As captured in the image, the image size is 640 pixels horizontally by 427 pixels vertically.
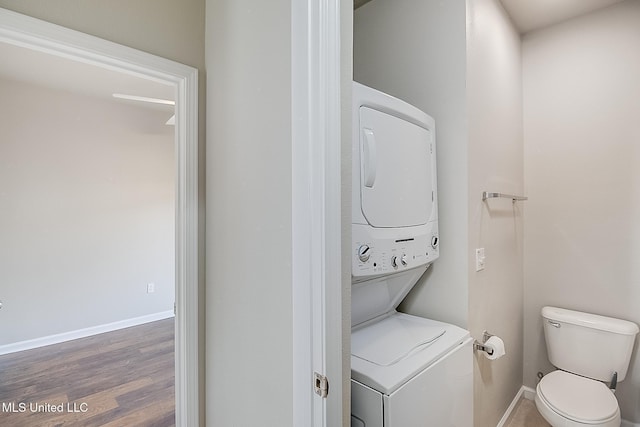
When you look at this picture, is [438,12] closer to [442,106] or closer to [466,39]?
[466,39]

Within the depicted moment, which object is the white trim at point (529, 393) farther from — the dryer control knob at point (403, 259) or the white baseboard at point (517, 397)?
the dryer control knob at point (403, 259)

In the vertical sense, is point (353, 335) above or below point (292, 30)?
below

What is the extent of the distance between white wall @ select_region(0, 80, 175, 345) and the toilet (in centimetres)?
408

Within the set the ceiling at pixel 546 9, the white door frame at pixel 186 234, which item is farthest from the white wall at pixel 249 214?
the ceiling at pixel 546 9

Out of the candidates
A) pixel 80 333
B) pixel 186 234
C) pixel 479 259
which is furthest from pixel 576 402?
pixel 80 333

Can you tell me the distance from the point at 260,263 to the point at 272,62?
2.04ft

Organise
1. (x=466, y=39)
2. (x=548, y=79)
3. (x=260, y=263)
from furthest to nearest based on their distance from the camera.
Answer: (x=548, y=79) → (x=466, y=39) → (x=260, y=263)

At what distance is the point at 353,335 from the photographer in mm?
1268

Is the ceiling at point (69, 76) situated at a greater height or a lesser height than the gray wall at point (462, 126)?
greater

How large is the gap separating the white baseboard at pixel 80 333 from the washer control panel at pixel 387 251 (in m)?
3.77

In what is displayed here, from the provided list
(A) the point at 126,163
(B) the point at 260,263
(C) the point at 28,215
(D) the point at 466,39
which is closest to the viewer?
(B) the point at 260,263

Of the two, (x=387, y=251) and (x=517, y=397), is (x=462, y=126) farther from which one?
(x=517, y=397)

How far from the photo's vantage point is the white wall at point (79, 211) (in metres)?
3.06

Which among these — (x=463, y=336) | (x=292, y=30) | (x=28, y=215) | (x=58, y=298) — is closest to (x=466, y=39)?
(x=292, y=30)
